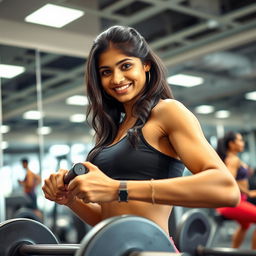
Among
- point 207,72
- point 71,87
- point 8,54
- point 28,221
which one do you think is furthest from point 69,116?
point 28,221

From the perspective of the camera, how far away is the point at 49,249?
127 centimetres

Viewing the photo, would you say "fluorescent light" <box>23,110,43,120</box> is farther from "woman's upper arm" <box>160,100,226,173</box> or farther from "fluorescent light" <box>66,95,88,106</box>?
"woman's upper arm" <box>160,100,226,173</box>

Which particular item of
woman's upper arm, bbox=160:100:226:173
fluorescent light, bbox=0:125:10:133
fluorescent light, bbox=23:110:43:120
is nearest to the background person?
fluorescent light, bbox=0:125:10:133

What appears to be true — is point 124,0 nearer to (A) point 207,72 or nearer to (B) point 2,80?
(B) point 2,80

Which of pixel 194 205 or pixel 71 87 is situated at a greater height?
pixel 71 87

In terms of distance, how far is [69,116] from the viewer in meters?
9.92

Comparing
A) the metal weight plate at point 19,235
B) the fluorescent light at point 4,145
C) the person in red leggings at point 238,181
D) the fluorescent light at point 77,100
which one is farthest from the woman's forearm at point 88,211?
the fluorescent light at point 77,100

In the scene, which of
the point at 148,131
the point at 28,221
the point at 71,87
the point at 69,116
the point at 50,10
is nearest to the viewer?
the point at 148,131

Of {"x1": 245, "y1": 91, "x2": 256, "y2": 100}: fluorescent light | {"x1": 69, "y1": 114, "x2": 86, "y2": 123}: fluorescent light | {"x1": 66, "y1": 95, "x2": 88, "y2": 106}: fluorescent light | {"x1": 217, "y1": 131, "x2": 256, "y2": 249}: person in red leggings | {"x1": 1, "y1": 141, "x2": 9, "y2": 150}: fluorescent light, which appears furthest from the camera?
{"x1": 69, "y1": 114, "x2": 86, "y2": 123}: fluorescent light

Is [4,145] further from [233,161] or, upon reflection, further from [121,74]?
[121,74]

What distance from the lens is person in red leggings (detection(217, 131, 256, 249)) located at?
170 inches

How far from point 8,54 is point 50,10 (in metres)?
0.71

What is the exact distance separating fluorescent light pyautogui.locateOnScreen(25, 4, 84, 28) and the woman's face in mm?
3400

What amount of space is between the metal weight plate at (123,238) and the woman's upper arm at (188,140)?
0.62 ft
